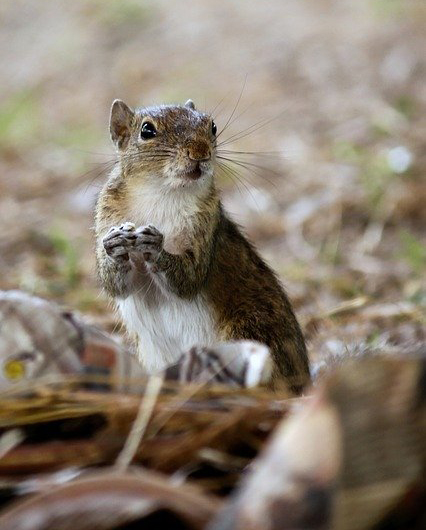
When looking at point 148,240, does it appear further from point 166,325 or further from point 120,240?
point 166,325

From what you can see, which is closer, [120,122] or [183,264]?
[183,264]

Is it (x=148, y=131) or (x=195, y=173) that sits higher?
(x=148, y=131)

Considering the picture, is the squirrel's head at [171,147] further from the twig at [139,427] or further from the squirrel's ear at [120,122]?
the twig at [139,427]

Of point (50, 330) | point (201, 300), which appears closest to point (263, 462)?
point (50, 330)

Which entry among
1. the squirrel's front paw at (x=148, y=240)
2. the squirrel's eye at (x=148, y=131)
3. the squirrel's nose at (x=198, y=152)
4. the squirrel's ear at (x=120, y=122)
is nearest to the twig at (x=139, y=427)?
the squirrel's front paw at (x=148, y=240)

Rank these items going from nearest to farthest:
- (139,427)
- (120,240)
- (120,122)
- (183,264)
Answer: (139,427)
(120,240)
(183,264)
(120,122)

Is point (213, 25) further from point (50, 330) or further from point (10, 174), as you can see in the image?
point (50, 330)

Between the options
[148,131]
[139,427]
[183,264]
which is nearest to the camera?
[139,427]

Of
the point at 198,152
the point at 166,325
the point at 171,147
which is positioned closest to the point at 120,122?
the point at 171,147
